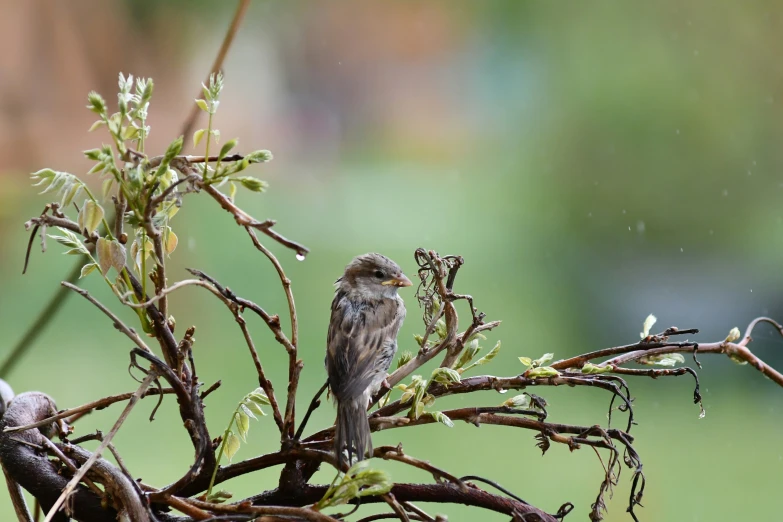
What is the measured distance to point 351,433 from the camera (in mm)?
517

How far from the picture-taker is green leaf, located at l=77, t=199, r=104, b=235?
464 millimetres

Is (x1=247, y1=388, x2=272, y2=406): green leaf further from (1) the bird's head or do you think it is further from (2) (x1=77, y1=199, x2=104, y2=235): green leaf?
(1) the bird's head

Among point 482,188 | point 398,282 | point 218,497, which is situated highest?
point 482,188

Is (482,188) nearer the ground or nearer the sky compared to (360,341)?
nearer the sky

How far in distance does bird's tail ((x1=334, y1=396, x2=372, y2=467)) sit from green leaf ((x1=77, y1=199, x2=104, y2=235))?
0.21 meters

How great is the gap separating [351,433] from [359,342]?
0.61 ft

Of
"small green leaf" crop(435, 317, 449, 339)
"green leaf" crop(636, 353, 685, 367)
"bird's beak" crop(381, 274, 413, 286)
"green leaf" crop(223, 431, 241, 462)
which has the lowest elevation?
"green leaf" crop(223, 431, 241, 462)

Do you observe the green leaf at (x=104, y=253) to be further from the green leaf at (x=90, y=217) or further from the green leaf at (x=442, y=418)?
the green leaf at (x=442, y=418)

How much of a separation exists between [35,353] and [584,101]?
137 centimetres

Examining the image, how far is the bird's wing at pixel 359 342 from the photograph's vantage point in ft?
2.12

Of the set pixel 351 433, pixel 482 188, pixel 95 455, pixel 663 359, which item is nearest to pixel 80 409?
pixel 95 455

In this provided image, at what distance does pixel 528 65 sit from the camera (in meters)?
1.84

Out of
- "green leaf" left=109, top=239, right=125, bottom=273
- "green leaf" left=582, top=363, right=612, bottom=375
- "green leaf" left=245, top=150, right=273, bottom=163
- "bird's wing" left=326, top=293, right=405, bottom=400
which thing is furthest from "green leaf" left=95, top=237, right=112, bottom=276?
"green leaf" left=582, top=363, right=612, bottom=375

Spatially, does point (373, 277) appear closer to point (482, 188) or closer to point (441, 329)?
point (441, 329)
